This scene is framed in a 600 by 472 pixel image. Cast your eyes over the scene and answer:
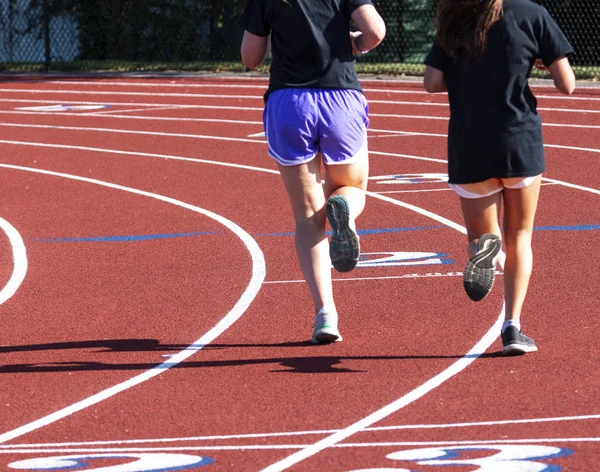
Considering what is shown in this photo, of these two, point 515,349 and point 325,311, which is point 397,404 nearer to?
point 515,349

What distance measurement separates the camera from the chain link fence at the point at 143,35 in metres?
27.8

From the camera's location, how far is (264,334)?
7.08 meters

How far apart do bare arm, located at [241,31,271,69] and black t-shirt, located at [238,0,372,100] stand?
90mm

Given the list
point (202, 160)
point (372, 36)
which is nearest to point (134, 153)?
point (202, 160)

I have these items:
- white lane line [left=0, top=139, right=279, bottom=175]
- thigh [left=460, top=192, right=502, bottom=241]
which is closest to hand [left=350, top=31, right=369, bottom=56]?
thigh [left=460, top=192, right=502, bottom=241]

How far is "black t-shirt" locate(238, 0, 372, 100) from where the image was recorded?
21.0 ft

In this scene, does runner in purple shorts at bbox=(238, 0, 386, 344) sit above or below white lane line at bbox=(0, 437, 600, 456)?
above

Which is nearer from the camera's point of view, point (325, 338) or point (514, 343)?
point (514, 343)

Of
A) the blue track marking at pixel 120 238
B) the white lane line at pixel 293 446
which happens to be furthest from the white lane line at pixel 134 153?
the white lane line at pixel 293 446

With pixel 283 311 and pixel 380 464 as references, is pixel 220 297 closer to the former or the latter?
pixel 283 311

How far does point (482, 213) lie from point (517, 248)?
0.26 meters

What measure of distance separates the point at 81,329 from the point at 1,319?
594mm

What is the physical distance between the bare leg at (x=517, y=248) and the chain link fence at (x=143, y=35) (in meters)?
20.4

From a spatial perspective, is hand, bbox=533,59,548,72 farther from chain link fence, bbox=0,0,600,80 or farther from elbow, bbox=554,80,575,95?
chain link fence, bbox=0,0,600,80
